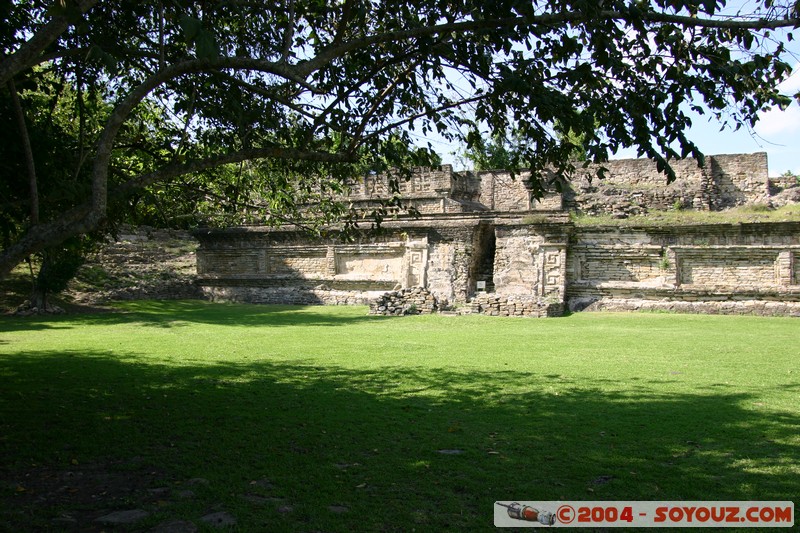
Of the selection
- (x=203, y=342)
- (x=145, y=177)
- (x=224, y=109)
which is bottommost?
(x=203, y=342)

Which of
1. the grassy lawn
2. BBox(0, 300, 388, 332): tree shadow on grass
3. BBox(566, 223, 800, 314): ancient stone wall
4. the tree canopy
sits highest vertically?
the tree canopy

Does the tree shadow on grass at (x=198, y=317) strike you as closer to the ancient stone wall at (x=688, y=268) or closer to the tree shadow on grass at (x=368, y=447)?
the ancient stone wall at (x=688, y=268)

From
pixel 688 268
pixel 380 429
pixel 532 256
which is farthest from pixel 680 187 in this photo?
pixel 380 429

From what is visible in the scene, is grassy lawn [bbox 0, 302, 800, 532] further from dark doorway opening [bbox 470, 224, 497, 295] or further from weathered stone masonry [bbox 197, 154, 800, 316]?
dark doorway opening [bbox 470, 224, 497, 295]

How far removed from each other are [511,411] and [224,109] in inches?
168

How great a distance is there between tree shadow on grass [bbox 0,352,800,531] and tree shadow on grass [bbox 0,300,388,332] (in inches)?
263

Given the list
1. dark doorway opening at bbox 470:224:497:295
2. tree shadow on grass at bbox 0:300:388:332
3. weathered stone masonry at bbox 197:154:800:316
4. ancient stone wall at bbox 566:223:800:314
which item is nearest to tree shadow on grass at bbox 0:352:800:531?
tree shadow on grass at bbox 0:300:388:332

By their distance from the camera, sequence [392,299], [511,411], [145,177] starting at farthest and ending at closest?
[392,299]
[511,411]
[145,177]

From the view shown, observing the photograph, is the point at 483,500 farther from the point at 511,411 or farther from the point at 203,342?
the point at 203,342

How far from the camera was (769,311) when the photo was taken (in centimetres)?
1509

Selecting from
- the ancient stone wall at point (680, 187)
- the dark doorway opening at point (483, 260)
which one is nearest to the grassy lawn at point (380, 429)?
the dark doorway opening at point (483, 260)

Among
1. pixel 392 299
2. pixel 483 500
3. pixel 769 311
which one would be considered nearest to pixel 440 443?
pixel 483 500

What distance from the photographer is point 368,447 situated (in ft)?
15.6

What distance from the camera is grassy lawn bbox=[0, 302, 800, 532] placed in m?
3.72
